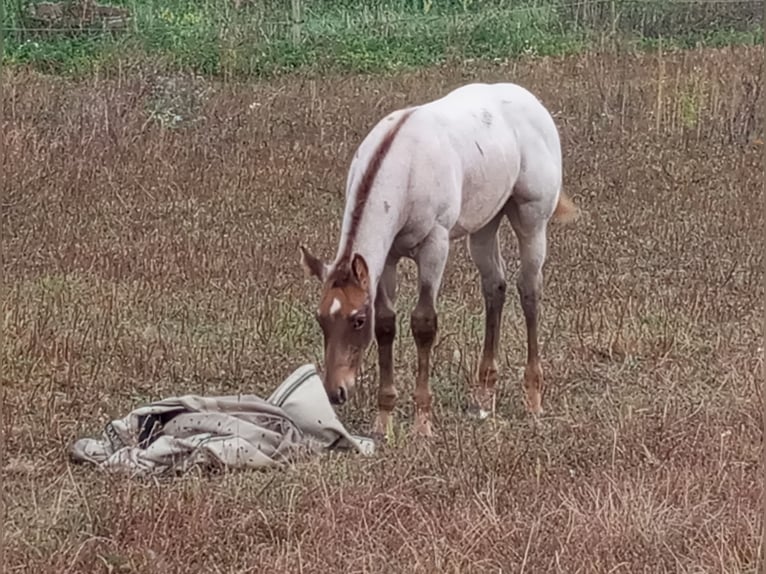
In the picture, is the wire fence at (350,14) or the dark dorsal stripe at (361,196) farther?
the wire fence at (350,14)

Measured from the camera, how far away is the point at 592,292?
6164 millimetres

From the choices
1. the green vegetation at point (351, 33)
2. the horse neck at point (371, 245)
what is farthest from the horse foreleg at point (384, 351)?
the green vegetation at point (351, 33)

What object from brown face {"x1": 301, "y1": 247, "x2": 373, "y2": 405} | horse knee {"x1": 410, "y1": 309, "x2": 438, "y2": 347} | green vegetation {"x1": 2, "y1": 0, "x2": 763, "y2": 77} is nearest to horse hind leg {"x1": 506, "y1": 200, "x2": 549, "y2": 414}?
horse knee {"x1": 410, "y1": 309, "x2": 438, "y2": 347}

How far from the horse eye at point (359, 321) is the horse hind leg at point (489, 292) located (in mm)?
921

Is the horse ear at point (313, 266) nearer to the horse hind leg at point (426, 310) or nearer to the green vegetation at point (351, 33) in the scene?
the horse hind leg at point (426, 310)

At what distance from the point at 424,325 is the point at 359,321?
1.64 feet

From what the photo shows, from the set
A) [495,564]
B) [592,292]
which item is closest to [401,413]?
[592,292]

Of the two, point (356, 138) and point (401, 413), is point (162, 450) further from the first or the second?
point (356, 138)

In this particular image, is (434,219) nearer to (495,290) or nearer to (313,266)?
(313,266)

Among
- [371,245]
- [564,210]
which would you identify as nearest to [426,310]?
[371,245]

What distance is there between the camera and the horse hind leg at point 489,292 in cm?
564

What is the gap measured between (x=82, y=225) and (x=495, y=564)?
3.38 m

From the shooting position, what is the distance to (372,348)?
5871mm

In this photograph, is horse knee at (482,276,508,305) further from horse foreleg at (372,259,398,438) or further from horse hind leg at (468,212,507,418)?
horse foreleg at (372,259,398,438)
